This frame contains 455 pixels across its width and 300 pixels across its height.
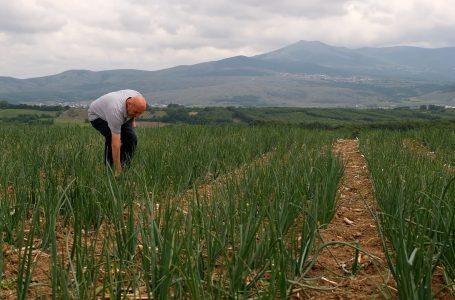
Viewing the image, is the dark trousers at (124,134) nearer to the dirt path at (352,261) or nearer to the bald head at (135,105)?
the bald head at (135,105)

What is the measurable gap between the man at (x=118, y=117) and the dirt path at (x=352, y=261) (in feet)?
7.34

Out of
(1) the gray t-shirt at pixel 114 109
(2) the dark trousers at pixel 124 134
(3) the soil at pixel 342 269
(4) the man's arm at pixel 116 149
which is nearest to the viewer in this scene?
(3) the soil at pixel 342 269

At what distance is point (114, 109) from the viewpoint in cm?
541

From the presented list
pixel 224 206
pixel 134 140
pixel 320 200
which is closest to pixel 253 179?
pixel 320 200

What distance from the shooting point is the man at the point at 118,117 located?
529cm

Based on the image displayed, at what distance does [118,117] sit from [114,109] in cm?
9

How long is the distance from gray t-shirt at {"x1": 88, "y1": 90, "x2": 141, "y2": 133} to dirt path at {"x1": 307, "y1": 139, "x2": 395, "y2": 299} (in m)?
2.38

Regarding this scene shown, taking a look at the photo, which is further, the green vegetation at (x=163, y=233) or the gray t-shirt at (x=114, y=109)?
the gray t-shirt at (x=114, y=109)

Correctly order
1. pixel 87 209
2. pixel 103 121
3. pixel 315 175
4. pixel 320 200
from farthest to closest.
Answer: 1. pixel 103 121
2. pixel 315 175
3. pixel 320 200
4. pixel 87 209

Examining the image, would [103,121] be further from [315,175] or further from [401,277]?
[401,277]

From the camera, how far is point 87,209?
3.11 meters

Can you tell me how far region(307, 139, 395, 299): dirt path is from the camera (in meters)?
2.20

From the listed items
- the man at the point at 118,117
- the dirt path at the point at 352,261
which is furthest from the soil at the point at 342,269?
the man at the point at 118,117

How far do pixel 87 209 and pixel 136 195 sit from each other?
59 cm
